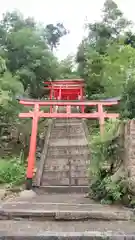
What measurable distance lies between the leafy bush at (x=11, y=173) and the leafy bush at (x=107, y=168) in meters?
4.98

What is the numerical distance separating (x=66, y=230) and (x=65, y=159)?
27.4 feet

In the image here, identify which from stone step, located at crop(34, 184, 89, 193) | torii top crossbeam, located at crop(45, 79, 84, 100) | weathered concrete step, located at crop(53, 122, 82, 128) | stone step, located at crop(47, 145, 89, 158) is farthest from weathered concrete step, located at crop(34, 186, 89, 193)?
torii top crossbeam, located at crop(45, 79, 84, 100)

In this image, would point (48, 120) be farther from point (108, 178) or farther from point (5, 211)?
point (5, 211)

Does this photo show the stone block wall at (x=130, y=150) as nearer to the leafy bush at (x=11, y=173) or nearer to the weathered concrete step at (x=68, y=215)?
the weathered concrete step at (x=68, y=215)

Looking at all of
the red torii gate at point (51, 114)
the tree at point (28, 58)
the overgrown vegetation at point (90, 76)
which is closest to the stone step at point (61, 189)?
the red torii gate at point (51, 114)

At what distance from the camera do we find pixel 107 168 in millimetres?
7277

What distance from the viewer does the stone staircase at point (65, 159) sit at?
37.2 ft

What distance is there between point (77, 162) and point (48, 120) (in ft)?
21.7

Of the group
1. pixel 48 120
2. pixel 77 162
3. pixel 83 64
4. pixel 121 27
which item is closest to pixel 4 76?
pixel 48 120

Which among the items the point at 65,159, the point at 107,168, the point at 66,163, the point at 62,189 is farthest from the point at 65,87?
the point at 107,168

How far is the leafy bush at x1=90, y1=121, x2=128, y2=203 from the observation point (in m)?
6.32

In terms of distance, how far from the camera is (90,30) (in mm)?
29469

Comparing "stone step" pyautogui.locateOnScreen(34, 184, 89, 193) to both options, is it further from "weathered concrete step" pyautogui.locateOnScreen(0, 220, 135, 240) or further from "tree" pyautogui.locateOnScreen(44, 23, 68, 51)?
"tree" pyautogui.locateOnScreen(44, 23, 68, 51)

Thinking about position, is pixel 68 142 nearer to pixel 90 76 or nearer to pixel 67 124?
pixel 67 124
